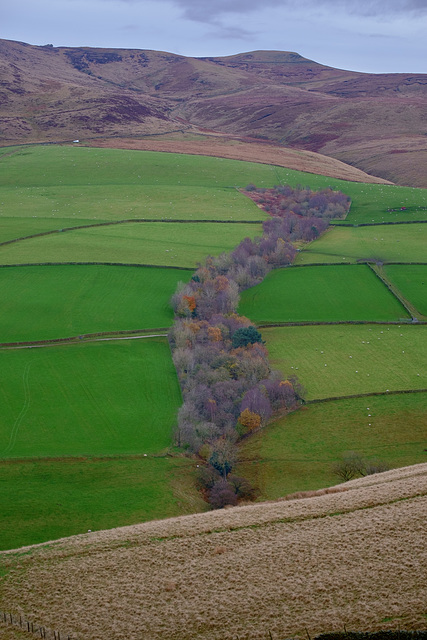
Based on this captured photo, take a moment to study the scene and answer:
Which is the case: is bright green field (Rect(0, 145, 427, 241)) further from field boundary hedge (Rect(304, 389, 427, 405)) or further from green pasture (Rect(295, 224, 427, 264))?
field boundary hedge (Rect(304, 389, 427, 405))

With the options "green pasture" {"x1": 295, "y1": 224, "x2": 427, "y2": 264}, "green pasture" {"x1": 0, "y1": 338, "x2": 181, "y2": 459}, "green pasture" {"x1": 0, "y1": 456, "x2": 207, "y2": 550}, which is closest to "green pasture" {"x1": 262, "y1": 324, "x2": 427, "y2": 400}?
"green pasture" {"x1": 0, "y1": 338, "x2": 181, "y2": 459}

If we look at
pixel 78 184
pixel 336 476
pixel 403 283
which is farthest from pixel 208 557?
pixel 78 184

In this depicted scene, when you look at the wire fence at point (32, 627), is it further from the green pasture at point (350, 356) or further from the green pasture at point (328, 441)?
the green pasture at point (350, 356)

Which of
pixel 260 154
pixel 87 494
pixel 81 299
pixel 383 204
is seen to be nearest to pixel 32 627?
pixel 87 494

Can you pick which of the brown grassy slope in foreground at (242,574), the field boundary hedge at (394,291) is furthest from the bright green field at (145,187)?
the brown grassy slope in foreground at (242,574)

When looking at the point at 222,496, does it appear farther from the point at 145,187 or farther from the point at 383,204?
the point at 145,187

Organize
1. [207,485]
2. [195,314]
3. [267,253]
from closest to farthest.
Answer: [207,485] → [195,314] → [267,253]

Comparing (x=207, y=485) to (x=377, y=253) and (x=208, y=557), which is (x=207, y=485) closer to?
(x=208, y=557)
